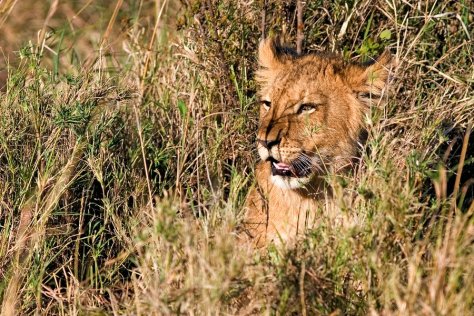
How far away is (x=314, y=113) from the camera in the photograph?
457cm

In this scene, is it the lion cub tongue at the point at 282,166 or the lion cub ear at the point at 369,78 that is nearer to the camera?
the lion cub tongue at the point at 282,166

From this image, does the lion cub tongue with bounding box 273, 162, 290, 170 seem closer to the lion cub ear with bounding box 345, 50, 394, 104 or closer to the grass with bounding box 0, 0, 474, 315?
the grass with bounding box 0, 0, 474, 315

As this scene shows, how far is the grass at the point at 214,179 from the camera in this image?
3352mm

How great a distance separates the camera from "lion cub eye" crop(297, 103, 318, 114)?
459 centimetres

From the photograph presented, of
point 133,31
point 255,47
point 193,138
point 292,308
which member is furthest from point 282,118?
point 133,31

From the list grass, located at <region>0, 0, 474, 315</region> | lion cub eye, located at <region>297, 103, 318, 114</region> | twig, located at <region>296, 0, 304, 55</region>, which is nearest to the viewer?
grass, located at <region>0, 0, 474, 315</region>

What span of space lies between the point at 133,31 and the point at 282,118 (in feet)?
A: 6.77

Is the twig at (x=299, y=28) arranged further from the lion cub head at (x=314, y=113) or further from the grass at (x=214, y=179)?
the lion cub head at (x=314, y=113)

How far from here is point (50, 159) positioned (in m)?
4.46

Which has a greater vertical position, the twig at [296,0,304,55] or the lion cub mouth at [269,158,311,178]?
the twig at [296,0,304,55]

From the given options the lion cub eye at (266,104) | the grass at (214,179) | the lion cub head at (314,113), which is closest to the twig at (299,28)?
the grass at (214,179)

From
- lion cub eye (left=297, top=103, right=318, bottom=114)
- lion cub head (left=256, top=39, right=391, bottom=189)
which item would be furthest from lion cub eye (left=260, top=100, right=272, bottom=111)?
lion cub eye (left=297, top=103, right=318, bottom=114)

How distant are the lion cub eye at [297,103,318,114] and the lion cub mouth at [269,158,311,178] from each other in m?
0.30

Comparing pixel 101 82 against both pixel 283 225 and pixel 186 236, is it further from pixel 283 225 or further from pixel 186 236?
pixel 186 236
